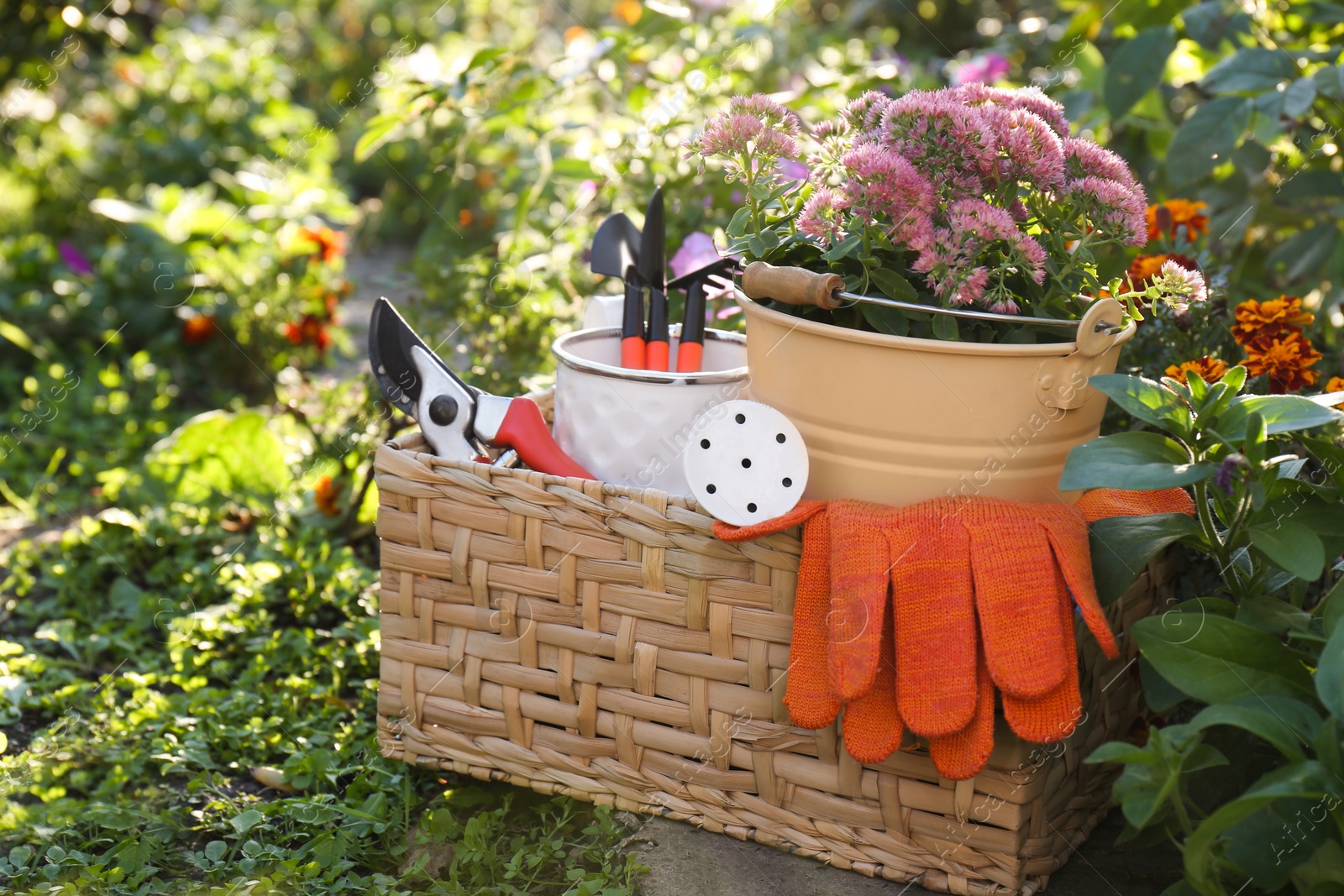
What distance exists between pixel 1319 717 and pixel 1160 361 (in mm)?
629

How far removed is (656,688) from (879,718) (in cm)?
23

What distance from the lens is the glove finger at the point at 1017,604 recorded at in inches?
36.2

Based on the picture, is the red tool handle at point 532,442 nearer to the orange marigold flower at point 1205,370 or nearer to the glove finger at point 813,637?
the glove finger at point 813,637

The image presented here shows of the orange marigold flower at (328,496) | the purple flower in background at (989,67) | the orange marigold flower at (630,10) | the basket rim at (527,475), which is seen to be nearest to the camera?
the basket rim at (527,475)

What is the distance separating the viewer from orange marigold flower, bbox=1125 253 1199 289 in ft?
4.43

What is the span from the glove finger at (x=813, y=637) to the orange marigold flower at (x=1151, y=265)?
615mm

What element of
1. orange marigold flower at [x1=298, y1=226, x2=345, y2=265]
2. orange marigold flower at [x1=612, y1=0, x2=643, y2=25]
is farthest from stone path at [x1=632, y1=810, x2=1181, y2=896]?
orange marigold flower at [x1=612, y1=0, x2=643, y2=25]

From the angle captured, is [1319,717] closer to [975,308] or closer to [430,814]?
[975,308]

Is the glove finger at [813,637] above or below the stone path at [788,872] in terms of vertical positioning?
above

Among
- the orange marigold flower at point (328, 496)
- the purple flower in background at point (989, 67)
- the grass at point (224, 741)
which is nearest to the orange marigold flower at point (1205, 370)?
the grass at point (224, 741)

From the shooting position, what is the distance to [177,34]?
3.93 metres

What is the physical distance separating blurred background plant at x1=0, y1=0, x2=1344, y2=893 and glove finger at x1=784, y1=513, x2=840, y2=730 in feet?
0.92

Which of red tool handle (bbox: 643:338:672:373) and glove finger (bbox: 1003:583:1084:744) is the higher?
red tool handle (bbox: 643:338:672:373)

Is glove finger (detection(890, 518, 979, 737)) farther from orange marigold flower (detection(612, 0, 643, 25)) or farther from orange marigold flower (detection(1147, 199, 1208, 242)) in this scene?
orange marigold flower (detection(612, 0, 643, 25))
